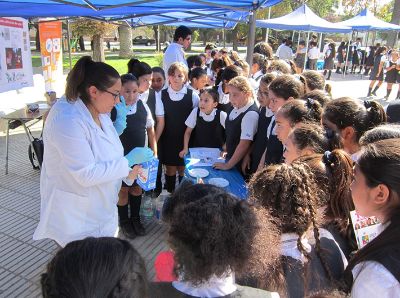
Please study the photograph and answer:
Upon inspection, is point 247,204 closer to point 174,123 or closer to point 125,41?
point 174,123

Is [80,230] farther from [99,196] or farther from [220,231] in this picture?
[220,231]

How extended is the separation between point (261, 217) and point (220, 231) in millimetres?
206

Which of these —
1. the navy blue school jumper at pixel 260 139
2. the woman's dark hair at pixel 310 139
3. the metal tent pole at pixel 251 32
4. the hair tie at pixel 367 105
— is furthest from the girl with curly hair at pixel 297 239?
the metal tent pole at pixel 251 32

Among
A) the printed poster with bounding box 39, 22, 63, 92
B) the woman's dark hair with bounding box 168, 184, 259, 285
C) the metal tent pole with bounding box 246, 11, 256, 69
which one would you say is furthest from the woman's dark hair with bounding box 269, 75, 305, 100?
the printed poster with bounding box 39, 22, 63, 92

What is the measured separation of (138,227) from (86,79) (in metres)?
1.85

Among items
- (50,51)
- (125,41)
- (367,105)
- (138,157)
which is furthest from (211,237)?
(125,41)

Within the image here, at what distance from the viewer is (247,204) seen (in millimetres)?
1139

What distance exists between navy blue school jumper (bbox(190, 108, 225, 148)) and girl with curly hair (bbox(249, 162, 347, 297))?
201cm

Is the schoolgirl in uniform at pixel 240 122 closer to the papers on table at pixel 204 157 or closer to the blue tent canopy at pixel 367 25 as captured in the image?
the papers on table at pixel 204 157

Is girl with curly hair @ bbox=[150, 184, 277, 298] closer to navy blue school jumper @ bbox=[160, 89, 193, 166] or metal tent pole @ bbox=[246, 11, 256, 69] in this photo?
metal tent pole @ bbox=[246, 11, 256, 69]

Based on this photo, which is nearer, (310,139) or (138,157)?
(310,139)

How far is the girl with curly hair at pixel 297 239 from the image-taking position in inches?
50.0

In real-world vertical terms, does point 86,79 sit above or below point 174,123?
above

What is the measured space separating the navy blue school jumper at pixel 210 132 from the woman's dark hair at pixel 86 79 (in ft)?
5.46
